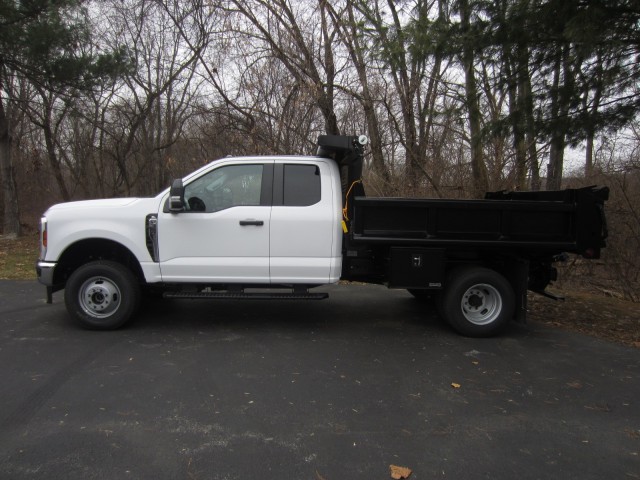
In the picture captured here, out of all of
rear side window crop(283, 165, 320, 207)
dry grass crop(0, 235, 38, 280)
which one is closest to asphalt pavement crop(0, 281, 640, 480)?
rear side window crop(283, 165, 320, 207)

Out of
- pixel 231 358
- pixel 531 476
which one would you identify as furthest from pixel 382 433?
pixel 231 358

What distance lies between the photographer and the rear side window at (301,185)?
5.64 m

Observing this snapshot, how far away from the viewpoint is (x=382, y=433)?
3.35m

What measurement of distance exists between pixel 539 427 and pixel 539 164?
894 cm

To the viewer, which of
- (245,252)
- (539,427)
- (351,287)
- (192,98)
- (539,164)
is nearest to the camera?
(539,427)

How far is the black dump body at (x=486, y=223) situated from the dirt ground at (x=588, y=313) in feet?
4.40

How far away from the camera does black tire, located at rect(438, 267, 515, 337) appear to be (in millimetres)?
5586

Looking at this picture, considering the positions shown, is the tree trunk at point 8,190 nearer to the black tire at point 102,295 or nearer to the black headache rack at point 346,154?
the black tire at point 102,295

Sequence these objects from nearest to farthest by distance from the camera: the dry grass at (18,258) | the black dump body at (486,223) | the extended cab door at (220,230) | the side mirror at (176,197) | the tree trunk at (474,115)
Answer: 1. the side mirror at (176,197)
2. the black dump body at (486,223)
3. the extended cab door at (220,230)
4. the tree trunk at (474,115)
5. the dry grass at (18,258)

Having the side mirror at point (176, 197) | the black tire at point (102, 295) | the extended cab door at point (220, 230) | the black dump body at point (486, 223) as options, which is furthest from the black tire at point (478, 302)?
the black tire at point (102, 295)

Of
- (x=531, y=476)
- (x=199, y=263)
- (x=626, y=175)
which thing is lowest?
(x=531, y=476)

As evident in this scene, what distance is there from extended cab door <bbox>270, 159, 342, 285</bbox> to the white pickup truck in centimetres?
1

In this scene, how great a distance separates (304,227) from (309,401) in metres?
2.27

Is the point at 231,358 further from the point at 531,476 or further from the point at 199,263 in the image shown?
the point at 531,476
